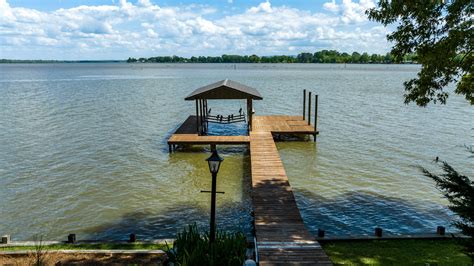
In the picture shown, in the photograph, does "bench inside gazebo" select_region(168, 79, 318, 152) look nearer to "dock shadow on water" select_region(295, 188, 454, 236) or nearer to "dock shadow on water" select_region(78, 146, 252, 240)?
"dock shadow on water" select_region(78, 146, 252, 240)

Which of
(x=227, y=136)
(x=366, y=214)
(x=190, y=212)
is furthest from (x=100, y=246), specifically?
(x=227, y=136)

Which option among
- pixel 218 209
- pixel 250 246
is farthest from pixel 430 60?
pixel 218 209

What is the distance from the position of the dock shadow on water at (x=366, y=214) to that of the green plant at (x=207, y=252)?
5305 mm

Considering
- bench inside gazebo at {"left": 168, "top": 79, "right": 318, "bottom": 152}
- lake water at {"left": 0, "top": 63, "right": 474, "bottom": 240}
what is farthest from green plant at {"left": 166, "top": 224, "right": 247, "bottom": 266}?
bench inside gazebo at {"left": 168, "top": 79, "right": 318, "bottom": 152}

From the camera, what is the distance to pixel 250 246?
10195 mm

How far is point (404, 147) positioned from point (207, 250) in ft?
65.0

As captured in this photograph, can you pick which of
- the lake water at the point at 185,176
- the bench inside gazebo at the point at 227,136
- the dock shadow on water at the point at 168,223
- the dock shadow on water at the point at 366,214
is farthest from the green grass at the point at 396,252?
the bench inside gazebo at the point at 227,136

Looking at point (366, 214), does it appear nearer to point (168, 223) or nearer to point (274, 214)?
point (274, 214)

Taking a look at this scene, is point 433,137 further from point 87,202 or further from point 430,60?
point 87,202

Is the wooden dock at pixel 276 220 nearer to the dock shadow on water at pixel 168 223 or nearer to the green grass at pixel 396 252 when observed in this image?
the green grass at pixel 396 252

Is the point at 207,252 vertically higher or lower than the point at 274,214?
higher

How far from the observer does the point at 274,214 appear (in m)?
11.5

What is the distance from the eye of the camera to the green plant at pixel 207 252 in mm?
7520

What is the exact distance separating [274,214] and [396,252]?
3.51 m
